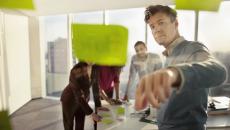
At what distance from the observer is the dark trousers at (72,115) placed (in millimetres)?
397

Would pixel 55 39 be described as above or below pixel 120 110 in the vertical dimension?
above

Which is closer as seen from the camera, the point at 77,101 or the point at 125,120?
the point at 77,101

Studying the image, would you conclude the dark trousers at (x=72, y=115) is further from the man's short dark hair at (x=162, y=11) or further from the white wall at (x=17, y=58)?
the man's short dark hair at (x=162, y=11)

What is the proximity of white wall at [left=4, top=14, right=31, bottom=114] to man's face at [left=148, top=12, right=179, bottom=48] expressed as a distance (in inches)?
6.7

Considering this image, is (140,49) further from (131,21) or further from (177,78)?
(177,78)

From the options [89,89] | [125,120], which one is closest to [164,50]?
[89,89]

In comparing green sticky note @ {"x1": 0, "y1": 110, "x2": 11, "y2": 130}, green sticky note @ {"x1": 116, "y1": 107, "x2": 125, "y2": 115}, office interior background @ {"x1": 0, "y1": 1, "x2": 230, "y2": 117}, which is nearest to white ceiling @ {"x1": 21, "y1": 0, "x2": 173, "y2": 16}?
office interior background @ {"x1": 0, "y1": 1, "x2": 230, "y2": 117}

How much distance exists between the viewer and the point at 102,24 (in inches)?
9.0

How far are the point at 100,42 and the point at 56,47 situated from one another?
7 centimetres

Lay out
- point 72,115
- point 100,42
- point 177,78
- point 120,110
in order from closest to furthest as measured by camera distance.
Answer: point 177,78, point 100,42, point 72,115, point 120,110

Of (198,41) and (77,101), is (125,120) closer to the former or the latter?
(77,101)

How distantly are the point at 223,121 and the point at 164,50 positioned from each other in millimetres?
667

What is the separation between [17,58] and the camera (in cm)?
31

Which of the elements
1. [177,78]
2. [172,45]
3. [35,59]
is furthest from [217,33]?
[35,59]
